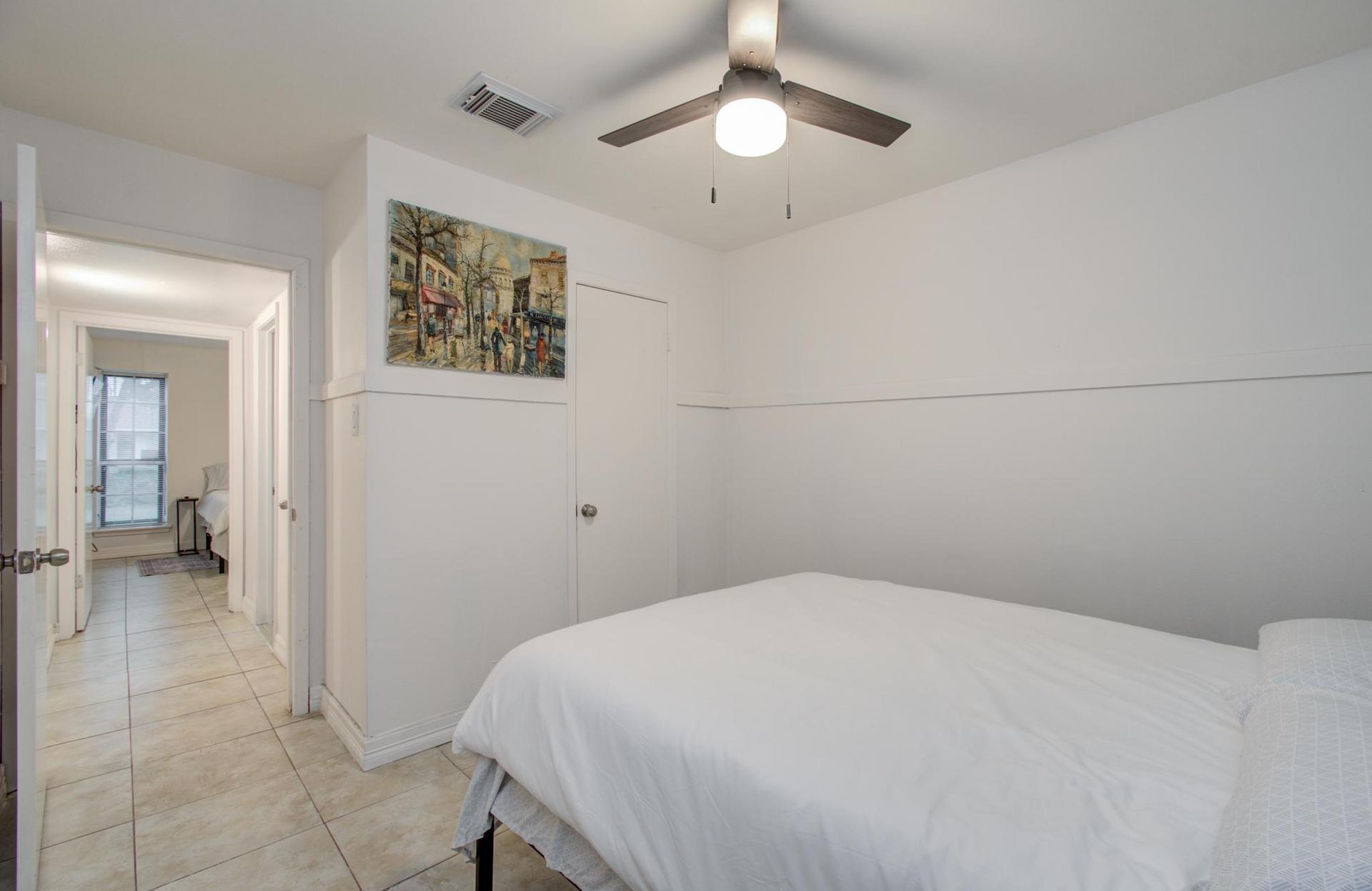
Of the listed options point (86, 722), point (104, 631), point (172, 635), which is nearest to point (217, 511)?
point (104, 631)

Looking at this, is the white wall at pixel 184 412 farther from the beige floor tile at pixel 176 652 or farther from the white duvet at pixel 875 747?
the white duvet at pixel 875 747

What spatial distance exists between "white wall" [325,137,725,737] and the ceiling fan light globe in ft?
4.70

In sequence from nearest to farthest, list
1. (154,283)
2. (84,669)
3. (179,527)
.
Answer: (84,669) < (154,283) < (179,527)

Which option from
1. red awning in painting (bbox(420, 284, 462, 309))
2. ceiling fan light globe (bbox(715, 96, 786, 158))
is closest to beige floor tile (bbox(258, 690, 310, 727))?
red awning in painting (bbox(420, 284, 462, 309))

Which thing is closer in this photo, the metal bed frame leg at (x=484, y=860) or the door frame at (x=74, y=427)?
the metal bed frame leg at (x=484, y=860)

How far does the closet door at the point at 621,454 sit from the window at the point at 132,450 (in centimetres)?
623

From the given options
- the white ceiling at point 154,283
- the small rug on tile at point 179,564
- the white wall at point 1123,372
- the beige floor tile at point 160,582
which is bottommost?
the beige floor tile at point 160,582

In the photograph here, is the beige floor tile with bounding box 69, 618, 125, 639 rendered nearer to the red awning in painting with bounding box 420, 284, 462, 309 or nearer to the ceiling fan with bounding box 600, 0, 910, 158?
the red awning in painting with bounding box 420, 284, 462, 309

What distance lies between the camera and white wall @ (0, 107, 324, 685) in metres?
2.24

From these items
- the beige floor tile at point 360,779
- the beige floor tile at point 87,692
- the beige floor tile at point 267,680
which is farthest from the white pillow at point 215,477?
the beige floor tile at point 360,779

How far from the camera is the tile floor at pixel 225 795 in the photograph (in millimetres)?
1793

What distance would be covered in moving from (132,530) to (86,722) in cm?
499

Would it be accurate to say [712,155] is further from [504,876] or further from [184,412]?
[184,412]

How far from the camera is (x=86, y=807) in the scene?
210 centimetres
